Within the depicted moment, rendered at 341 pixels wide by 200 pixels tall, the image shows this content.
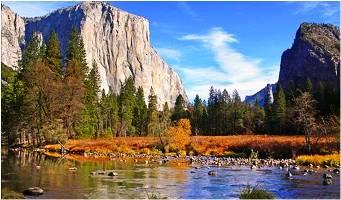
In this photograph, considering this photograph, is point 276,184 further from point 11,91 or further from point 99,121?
point 99,121

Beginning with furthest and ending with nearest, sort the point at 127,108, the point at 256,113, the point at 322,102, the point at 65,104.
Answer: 1. the point at 256,113
2. the point at 127,108
3. the point at 322,102
4. the point at 65,104

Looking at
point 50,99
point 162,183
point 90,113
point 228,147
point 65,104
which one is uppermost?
point 50,99

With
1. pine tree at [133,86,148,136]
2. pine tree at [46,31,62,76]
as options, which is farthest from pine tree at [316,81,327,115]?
pine tree at [46,31,62,76]

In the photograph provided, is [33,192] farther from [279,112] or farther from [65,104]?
[279,112]

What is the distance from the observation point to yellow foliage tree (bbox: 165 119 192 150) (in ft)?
164

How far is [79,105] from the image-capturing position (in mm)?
58812

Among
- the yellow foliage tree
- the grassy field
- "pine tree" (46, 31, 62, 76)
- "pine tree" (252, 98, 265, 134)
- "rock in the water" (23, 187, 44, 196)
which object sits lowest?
"rock in the water" (23, 187, 44, 196)

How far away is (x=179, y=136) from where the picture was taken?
49812mm

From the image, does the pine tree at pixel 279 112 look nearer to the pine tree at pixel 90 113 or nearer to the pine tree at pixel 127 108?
the pine tree at pixel 127 108

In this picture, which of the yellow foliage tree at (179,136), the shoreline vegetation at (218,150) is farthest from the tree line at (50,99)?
the shoreline vegetation at (218,150)

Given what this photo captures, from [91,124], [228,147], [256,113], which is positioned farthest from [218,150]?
[256,113]

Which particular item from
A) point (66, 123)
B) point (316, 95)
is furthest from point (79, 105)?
point (316, 95)

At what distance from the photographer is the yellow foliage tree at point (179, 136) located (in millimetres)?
49844

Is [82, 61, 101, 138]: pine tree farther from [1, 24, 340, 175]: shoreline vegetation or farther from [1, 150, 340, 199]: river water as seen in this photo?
[1, 150, 340, 199]: river water
